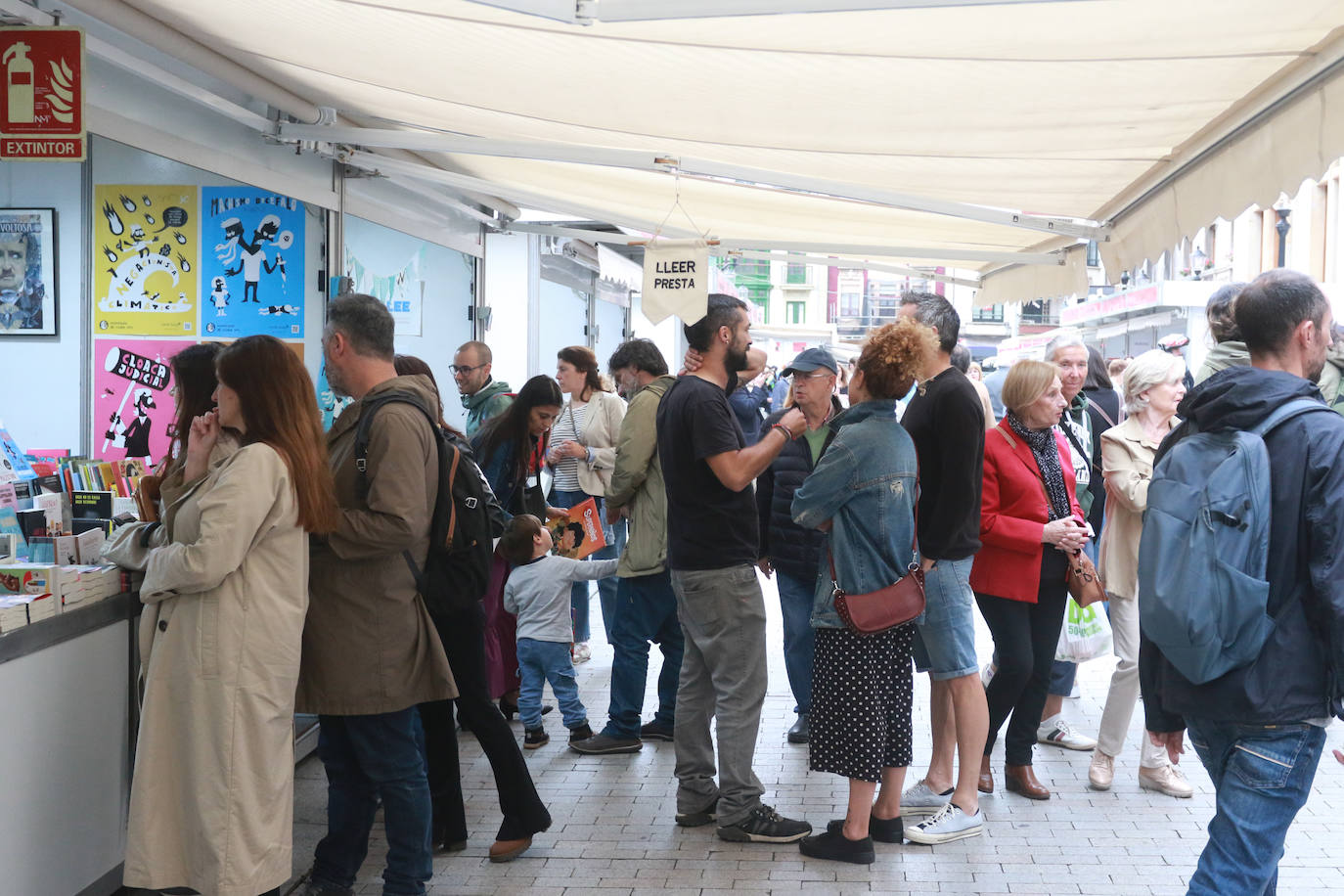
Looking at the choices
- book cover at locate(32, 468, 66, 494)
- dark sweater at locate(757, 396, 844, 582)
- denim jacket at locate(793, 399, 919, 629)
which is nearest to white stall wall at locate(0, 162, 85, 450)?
book cover at locate(32, 468, 66, 494)

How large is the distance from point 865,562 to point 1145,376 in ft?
5.83

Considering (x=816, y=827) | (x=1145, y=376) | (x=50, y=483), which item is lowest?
(x=816, y=827)

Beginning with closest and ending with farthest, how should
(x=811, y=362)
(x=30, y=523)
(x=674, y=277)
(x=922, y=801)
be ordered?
(x=30, y=523), (x=811, y=362), (x=922, y=801), (x=674, y=277)

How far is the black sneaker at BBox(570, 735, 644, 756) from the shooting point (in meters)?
5.45

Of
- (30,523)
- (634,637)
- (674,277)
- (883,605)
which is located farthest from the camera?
(674,277)

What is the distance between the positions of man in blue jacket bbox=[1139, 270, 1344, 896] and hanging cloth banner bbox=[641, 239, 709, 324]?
11.3 ft

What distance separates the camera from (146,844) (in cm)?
310

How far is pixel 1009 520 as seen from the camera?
182 inches

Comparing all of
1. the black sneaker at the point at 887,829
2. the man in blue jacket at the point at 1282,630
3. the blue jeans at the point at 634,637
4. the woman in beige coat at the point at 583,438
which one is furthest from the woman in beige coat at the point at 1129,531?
the woman in beige coat at the point at 583,438

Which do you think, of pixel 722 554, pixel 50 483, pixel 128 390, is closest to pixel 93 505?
pixel 50 483

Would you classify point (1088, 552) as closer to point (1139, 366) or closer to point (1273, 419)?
point (1139, 366)

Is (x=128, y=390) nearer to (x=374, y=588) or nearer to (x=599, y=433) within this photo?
(x=599, y=433)

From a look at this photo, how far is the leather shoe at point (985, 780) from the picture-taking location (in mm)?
4895

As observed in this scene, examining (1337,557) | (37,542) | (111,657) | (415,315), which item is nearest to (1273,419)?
(1337,557)
